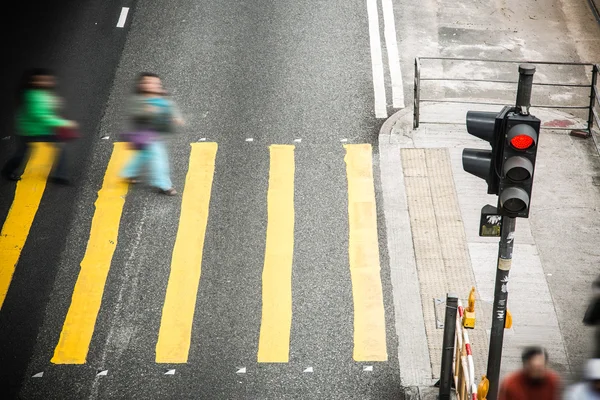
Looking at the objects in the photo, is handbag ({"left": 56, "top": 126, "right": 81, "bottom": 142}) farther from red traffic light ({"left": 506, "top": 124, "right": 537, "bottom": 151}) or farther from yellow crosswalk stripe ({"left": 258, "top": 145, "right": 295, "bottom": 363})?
red traffic light ({"left": 506, "top": 124, "right": 537, "bottom": 151})

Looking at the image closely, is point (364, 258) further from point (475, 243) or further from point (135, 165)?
point (135, 165)

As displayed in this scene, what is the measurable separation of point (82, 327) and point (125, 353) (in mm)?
760

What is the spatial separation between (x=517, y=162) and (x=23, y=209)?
27.1 ft

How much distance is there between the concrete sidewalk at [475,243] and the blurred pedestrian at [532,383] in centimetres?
231

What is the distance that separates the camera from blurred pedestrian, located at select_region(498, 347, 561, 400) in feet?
27.9

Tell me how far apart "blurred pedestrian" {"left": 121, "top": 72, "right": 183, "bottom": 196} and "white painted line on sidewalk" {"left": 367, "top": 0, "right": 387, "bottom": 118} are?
13.1 feet

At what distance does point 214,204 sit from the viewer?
1387cm

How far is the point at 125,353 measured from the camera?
11.4 m

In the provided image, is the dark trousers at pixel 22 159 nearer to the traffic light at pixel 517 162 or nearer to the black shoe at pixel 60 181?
the black shoe at pixel 60 181

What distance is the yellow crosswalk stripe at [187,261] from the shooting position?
11.5m

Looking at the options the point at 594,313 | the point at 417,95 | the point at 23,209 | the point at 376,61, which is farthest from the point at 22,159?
the point at 594,313

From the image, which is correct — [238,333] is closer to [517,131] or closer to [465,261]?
[465,261]

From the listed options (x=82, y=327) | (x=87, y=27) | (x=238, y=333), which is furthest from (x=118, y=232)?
(x=87, y=27)

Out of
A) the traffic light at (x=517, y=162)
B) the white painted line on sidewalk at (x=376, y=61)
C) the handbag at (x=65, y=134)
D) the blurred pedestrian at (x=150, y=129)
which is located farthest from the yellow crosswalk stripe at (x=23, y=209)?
the traffic light at (x=517, y=162)
